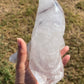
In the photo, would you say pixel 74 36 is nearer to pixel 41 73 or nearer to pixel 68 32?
pixel 68 32

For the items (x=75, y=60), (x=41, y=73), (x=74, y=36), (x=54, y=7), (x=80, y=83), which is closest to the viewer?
(x=54, y=7)

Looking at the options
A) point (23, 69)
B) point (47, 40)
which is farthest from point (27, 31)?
point (47, 40)

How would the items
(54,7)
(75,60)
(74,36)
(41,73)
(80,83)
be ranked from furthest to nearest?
1. (74,36)
2. (75,60)
3. (80,83)
4. (41,73)
5. (54,7)

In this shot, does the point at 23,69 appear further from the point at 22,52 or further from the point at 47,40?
the point at 47,40

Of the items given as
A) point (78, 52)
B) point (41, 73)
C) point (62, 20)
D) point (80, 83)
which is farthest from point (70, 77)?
point (62, 20)

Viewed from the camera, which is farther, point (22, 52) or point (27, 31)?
point (27, 31)

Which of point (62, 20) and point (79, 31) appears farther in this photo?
point (79, 31)
